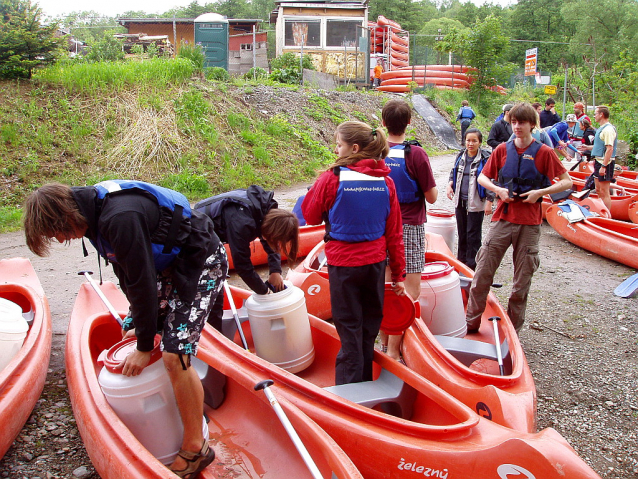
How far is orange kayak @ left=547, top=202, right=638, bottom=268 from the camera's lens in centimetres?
670

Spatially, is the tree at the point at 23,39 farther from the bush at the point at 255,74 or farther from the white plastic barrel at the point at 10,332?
the white plastic barrel at the point at 10,332

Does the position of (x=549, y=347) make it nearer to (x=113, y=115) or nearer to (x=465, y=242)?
(x=465, y=242)

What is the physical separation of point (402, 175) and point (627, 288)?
152 inches

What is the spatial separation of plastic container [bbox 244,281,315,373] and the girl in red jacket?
60 centimetres

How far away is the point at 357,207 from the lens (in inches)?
110

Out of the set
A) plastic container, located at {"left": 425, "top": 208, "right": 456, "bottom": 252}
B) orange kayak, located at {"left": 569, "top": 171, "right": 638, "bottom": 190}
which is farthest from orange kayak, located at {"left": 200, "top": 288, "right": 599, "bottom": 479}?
orange kayak, located at {"left": 569, "top": 171, "right": 638, "bottom": 190}

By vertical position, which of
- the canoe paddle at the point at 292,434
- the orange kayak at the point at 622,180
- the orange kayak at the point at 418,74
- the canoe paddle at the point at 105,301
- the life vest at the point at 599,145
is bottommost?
the canoe paddle at the point at 292,434

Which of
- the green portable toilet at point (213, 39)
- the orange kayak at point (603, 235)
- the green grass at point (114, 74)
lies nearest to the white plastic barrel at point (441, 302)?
the orange kayak at point (603, 235)

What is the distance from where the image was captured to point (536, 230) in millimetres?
3963

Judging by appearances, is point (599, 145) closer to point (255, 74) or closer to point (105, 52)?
point (255, 74)

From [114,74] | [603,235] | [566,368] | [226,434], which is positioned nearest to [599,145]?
[603,235]

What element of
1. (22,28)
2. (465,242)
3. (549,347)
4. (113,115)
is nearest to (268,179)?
(113,115)

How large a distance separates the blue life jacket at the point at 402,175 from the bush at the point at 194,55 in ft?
37.8

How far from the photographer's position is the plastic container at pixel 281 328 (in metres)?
3.50
